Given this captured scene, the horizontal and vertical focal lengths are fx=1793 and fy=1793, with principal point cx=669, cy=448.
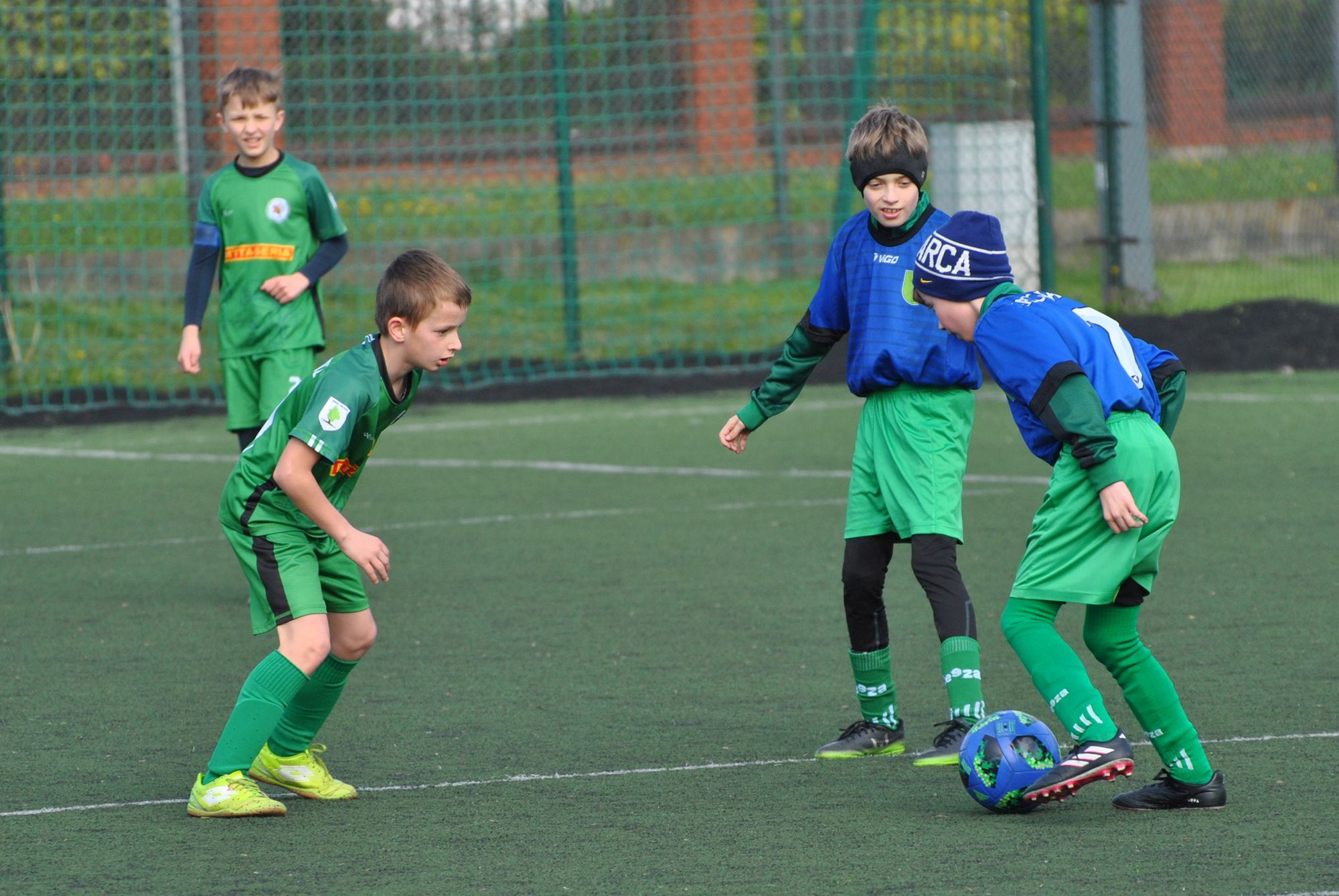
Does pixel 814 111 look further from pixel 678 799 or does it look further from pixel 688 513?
pixel 678 799

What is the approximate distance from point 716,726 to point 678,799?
722 millimetres

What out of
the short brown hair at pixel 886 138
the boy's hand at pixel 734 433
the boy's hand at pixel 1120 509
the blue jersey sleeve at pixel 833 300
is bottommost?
the boy's hand at pixel 1120 509

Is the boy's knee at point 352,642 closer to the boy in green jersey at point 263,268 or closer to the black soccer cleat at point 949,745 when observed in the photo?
the black soccer cleat at point 949,745

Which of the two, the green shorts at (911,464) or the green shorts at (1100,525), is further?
the green shorts at (911,464)

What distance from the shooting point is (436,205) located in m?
15.2

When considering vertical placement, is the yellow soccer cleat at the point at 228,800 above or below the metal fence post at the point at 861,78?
below

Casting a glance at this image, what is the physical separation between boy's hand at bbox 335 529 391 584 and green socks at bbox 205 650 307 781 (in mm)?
432

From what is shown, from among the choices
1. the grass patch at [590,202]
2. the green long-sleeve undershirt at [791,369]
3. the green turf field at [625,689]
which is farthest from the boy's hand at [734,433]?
the grass patch at [590,202]

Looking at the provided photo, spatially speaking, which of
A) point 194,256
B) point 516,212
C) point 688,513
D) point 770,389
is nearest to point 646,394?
point 516,212

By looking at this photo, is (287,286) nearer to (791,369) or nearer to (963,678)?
(791,369)

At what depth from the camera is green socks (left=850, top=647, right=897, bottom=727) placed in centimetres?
476

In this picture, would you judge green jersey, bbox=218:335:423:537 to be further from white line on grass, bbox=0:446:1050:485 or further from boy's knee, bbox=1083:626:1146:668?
white line on grass, bbox=0:446:1050:485

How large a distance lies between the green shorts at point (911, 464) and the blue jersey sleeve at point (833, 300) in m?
0.24

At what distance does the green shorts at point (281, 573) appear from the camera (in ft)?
14.1
